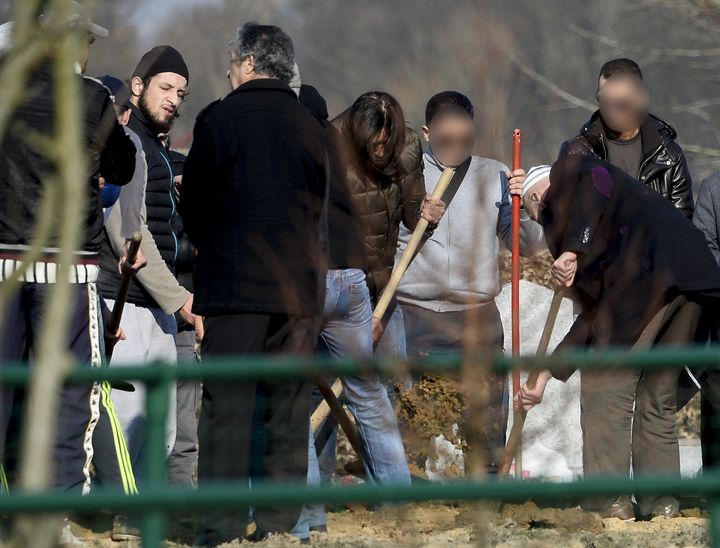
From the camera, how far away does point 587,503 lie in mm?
3607

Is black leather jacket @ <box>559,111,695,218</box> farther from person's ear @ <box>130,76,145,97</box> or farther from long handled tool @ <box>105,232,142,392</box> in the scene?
long handled tool @ <box>105,232,142,392</box>

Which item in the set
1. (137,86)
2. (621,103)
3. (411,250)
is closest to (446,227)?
(411,250)

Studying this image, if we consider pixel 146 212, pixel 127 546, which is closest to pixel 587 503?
pixel 127 546

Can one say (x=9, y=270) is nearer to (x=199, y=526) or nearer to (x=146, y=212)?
(x=146, y=212)

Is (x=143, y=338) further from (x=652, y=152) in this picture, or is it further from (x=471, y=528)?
(x=471, y=528)

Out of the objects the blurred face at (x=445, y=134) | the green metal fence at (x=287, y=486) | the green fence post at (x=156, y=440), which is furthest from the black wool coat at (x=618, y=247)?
the green fence post at (x=156, y=440)

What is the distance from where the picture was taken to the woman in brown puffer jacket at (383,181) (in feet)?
19.6

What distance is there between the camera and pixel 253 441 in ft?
11.3

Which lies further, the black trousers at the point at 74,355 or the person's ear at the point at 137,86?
the person's ear at the point at 137,86

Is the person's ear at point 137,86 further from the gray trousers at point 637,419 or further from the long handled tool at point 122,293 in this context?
the gray trousers at point 637,419

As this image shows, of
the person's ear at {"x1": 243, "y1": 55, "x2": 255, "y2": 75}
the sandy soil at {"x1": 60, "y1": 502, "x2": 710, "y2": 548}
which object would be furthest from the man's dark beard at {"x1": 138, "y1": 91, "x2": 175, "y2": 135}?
the sandy soil at {"x1": 60, "y1": 502, "x2": 710, "y2": 548}

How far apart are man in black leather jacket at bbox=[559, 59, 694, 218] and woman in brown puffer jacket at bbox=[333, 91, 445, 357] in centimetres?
69

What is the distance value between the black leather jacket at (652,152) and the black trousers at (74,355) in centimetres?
246

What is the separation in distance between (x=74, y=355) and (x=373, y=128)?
176 cm
